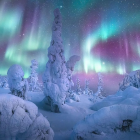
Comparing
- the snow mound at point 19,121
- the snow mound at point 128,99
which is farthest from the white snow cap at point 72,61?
the snow mound at point 19,121

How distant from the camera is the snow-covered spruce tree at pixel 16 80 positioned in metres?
9.92

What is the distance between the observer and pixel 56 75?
50.4 feet

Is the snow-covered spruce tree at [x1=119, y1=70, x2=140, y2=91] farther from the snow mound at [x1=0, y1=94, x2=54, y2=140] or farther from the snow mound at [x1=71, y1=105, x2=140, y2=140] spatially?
the snow mound at [x1=0, y1=94, x2=54, y2=140]

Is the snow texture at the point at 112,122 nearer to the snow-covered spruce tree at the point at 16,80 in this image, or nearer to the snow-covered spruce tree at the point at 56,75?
the snow-covered spruce tree at the point at 16,80

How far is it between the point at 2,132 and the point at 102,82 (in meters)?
49.0

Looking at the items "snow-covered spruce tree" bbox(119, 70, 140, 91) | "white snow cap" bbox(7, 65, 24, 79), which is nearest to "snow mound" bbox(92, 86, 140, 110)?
"white snow cap" bbox(7, 65, 24, 79)

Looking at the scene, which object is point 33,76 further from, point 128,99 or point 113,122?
point 113,122

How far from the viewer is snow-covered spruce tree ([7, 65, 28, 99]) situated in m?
9.92

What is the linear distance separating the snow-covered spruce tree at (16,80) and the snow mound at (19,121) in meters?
5.79

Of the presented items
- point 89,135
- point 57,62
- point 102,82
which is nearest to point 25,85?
point 57,62

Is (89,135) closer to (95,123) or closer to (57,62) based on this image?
(95,123)

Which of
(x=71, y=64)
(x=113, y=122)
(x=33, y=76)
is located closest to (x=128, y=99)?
(x=113, y=122)

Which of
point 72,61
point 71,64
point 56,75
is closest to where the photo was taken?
point 56,75

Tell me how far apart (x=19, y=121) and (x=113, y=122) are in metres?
4.54
